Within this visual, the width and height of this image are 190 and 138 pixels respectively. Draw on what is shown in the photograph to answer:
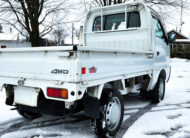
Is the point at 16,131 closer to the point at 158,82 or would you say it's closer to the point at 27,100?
the point at 27,100

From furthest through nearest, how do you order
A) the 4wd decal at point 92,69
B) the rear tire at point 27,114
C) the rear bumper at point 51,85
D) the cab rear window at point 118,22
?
Answer: the cab rear window at point 118,22 → the rear tire at point 27,114 → the 4wd decal at point 92,69 → the rear bumper at point 51,85

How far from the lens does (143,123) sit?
349 centimetres

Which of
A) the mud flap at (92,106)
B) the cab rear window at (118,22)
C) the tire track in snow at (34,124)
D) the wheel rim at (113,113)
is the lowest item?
the tire track in snow at (34,124)

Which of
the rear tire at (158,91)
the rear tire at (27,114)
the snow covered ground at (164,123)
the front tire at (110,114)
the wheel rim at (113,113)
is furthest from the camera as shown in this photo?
the rear tire at (158,91)

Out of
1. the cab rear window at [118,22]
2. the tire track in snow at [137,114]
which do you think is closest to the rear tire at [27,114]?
the tire track in snow at [137,114]

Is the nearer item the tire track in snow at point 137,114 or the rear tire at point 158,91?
the tire track in snow at point 137,114

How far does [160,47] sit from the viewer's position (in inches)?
187

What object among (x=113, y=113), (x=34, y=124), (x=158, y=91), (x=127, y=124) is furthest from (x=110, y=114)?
(x=158, y=91)

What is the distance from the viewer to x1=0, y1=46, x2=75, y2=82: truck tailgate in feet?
7.21

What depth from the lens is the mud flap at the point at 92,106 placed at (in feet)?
8.14

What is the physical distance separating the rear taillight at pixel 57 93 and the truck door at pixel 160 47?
280cm

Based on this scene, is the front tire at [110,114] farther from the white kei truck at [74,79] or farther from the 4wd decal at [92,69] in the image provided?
the 4wd decal at [92,69]

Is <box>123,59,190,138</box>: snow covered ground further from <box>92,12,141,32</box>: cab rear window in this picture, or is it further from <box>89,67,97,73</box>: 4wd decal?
<box>92,12,141,32</box>: cab rear window

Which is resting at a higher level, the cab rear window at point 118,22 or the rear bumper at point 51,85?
the cab rear window at point 118,22
